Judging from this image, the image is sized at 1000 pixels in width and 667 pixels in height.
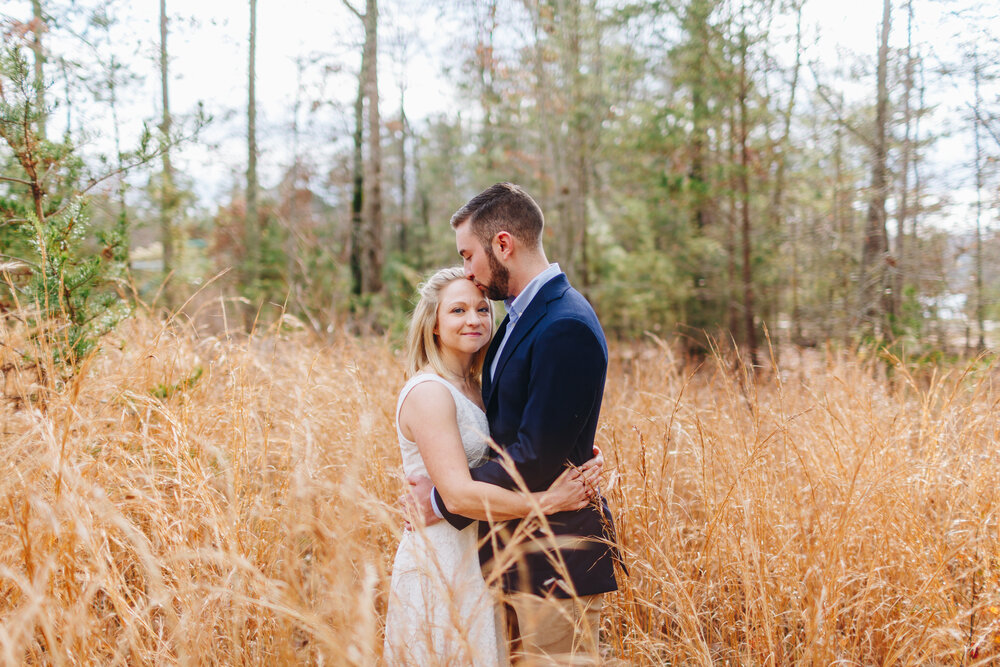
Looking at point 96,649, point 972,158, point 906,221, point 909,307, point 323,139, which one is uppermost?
point 323,139

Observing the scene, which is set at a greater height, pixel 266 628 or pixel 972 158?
pixel 972 158

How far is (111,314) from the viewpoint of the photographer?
345cm

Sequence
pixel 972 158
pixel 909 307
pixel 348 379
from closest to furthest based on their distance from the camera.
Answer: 1. pixel 348 379
2. pixel 972 158
3. pixel 909 307

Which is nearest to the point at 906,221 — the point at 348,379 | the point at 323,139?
the point at 348,379

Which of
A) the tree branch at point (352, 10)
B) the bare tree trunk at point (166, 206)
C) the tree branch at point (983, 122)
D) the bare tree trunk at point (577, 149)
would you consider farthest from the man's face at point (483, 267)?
the tree branch at point (352, 10)

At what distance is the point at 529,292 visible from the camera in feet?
6.81

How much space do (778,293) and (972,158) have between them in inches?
135

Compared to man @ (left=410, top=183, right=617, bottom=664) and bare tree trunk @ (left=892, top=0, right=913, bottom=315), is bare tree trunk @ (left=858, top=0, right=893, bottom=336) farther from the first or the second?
man @ (left=410, top=183, right=617, bottom=664)

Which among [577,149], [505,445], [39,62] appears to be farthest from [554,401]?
[577,149]

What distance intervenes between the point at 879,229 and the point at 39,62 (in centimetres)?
919

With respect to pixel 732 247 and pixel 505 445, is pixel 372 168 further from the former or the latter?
pixel 505 445

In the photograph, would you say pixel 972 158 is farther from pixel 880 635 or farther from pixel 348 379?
pixel 348 379

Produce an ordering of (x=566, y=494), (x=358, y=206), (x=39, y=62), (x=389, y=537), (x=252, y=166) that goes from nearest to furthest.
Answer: (x=566, y=494), (x=389, y=537), (x=39, y=62), (x=358, y=206), (x=252, y=166)

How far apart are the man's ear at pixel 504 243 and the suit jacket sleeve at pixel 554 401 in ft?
1.40
